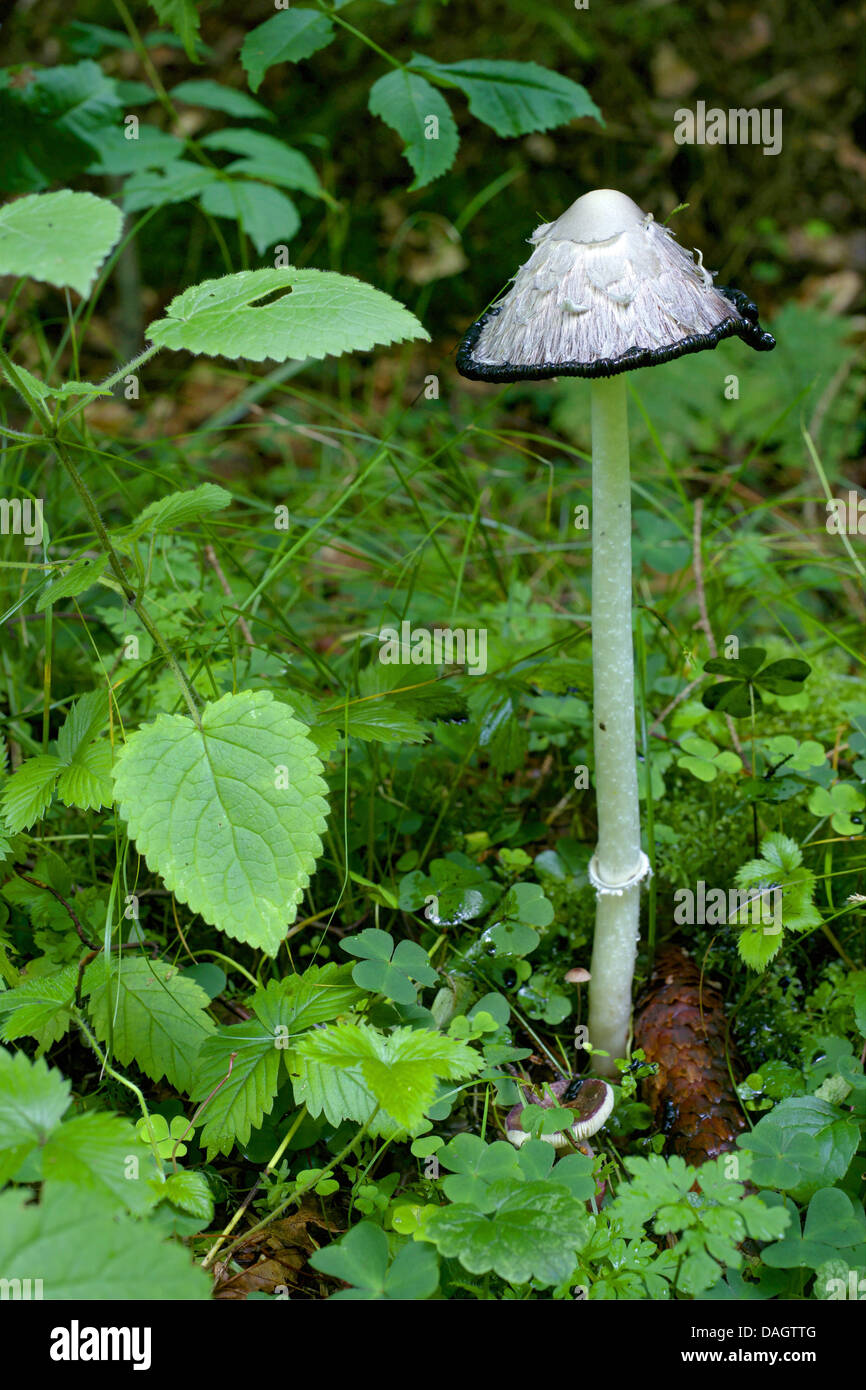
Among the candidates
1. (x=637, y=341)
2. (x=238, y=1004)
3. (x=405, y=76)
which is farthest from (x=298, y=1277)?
(x=405, y=76)

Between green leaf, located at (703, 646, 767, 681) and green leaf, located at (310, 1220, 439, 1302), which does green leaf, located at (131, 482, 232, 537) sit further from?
green leaf, located at (310, 1220, 439, 1302)

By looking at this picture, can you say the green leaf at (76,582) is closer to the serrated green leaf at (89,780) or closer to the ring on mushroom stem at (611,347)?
the serrated green leaf at (89,780)

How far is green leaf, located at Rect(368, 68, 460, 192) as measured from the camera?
2.79 meters

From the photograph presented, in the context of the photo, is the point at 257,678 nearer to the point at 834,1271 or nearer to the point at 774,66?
the point at 834,1271

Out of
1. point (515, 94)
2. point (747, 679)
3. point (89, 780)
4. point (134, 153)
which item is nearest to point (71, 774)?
point (89, 780)

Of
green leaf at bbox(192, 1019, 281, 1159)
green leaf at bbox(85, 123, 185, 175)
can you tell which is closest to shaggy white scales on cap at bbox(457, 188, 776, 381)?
green leaf at bbox(192, 1019, 281, 1159)

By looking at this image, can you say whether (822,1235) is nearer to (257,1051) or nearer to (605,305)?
(257,1051)

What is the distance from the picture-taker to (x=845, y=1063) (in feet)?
7.18

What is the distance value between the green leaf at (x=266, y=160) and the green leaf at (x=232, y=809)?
256 centimetres

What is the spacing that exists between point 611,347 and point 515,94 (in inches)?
59.2

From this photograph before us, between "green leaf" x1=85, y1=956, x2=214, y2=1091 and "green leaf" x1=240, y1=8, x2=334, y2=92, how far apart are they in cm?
228

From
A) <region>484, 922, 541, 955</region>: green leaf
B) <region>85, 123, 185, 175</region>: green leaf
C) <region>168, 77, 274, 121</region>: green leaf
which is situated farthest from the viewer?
<region>168, 77, 274, 121</region>: green leaf

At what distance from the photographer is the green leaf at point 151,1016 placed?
211cm

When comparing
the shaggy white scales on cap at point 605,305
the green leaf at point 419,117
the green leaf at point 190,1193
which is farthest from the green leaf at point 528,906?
the green leaf at point 419,117
